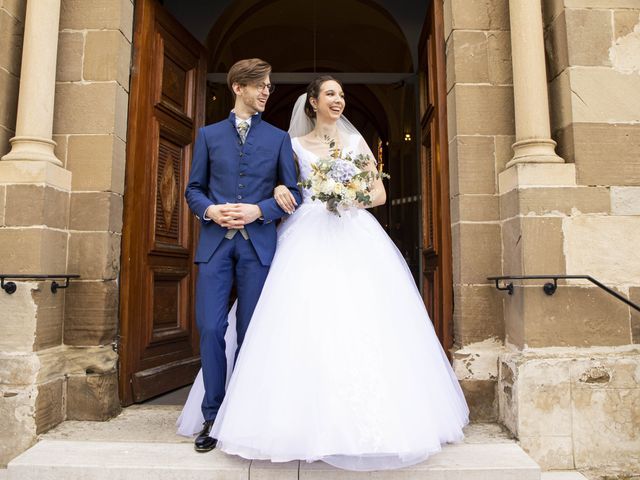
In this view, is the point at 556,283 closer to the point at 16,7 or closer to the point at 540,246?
the point at 540,246

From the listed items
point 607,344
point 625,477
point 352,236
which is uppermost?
point 352,236

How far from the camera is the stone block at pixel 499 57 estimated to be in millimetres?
3473

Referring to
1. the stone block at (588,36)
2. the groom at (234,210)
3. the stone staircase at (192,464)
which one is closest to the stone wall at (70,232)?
the stone staircase at (192,464)

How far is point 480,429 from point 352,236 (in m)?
1.38

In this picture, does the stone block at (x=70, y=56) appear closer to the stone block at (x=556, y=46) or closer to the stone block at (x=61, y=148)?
the stone block at (x=61, y=148)

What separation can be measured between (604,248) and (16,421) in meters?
3.45

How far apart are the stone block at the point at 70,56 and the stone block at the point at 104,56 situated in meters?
0.04

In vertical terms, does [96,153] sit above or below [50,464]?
above

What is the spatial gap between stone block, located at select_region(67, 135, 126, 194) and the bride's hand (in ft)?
4.25

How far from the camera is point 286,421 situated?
7.48 ft

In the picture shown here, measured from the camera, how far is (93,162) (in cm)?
344

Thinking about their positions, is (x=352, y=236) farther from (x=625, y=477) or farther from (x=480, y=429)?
(x=625, y=477)

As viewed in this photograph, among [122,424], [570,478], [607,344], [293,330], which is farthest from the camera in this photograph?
[122,424]

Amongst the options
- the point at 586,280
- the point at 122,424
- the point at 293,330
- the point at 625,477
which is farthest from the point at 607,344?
the point at 122,424
